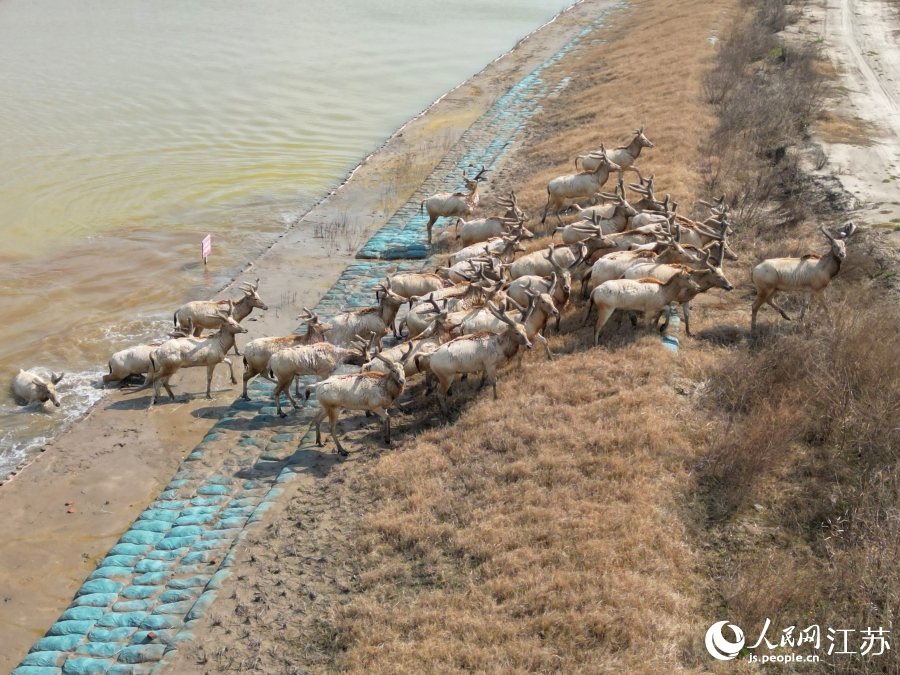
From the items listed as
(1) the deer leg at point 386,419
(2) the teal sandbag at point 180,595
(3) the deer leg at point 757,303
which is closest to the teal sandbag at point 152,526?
(2) the teal sandbag at point 180,595

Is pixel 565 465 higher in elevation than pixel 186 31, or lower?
lower

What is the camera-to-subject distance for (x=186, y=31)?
3988cm

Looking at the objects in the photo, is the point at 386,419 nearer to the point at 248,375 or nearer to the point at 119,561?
the point at 248,375

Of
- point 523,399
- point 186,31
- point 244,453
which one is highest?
point 186,31

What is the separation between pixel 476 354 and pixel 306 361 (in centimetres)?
268

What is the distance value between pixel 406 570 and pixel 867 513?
4883 mm

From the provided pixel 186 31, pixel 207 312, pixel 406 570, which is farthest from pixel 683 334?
pixel 186 31

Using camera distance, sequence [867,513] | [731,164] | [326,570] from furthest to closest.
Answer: [731,164] < [326,570] < [867,513]

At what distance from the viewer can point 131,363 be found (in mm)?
13570

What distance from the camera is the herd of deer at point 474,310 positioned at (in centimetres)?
1164

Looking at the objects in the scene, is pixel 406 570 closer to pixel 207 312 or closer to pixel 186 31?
pixel 207 312

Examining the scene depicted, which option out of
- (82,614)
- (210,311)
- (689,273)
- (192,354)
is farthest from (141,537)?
(689,273)

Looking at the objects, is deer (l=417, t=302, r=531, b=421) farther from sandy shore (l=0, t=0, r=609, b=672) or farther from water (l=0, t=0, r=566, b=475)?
water (l=0, t=0, r=566, b=475)

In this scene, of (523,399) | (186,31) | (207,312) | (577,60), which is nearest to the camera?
(523,399)
